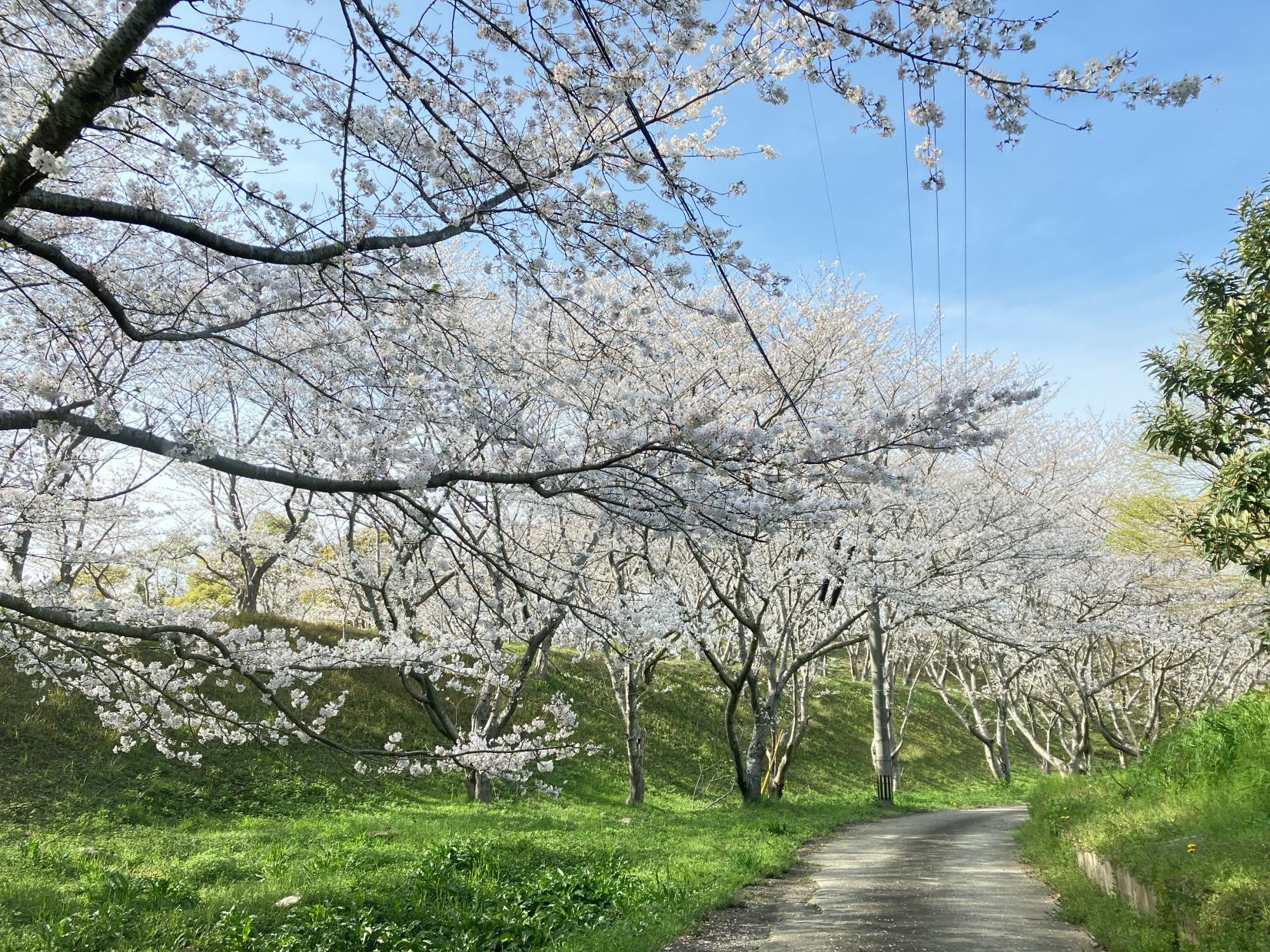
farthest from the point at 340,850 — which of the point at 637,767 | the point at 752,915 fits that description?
the point at 637,767

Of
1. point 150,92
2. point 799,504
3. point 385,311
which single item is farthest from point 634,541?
point 150,92

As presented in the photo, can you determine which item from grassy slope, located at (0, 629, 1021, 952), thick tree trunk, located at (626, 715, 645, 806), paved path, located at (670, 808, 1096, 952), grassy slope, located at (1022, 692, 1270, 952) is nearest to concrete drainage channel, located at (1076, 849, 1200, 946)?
grassy slope, located at (1022, 692, 1270, 952)

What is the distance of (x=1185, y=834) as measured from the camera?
210 inches

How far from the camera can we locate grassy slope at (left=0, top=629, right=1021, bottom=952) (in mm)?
5707

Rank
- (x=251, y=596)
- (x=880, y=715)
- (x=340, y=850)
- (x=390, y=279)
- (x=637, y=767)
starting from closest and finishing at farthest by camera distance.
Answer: (x=390, y=279)
(x=340, y=850)
(x=637, y=767)
(x=880, y=715)
(x=251, y=596)

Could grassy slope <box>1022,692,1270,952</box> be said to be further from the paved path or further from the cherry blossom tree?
the cherry blossom tree

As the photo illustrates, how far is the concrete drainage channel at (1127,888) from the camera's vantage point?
4.27m

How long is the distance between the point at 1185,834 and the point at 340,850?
7.70 m

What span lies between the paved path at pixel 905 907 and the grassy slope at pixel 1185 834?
1.17 feet

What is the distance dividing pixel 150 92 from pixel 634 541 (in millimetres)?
10610

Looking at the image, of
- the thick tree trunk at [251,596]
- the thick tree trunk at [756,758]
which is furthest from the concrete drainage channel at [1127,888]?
the thick tree trunk at [251,596]

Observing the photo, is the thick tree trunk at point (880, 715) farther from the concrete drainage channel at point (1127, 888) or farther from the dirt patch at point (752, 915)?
the concrete drainage channel at point (1127, 888)

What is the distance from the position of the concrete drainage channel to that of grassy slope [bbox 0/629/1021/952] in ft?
10.3

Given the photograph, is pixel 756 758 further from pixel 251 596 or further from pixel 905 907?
pixel 251 596
